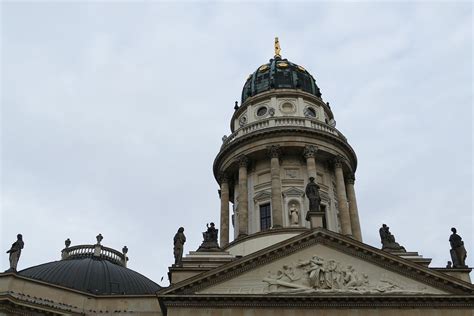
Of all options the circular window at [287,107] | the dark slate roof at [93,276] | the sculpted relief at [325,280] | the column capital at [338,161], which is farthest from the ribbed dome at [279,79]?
the sculpted relief at [325,280]

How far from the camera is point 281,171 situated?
42156mm

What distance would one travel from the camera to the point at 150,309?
31203 millimetres

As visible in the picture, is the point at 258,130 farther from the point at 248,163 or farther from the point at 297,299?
the point at 297,299

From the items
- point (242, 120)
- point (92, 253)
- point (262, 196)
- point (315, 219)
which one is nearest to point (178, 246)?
point (315, 219)

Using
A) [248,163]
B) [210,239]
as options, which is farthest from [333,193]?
[210,239]

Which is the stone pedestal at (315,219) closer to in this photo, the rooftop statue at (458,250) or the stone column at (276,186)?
the stone column at (276,186)

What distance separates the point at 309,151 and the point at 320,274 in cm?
1408

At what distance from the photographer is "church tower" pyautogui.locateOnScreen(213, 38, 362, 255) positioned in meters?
39.9

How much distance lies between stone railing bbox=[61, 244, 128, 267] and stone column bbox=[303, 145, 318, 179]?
15.7 m

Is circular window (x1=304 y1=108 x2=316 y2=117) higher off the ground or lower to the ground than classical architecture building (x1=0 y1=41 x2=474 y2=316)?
higher

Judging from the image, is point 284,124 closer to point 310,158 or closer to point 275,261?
point 310,158

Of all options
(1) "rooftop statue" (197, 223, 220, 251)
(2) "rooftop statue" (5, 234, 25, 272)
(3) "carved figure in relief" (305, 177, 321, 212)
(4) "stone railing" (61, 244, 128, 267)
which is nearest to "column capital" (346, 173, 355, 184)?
(3) "carved figure in relief" (305, 177, 321, 212)

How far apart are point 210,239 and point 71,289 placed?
8.98 metres

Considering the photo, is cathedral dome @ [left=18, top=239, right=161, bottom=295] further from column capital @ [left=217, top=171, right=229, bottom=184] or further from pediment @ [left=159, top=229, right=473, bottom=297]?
column capital @ [left=217, top=171, right=229, bottom=184]
